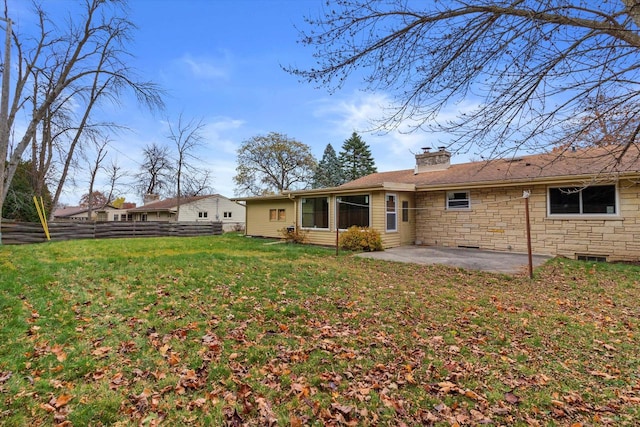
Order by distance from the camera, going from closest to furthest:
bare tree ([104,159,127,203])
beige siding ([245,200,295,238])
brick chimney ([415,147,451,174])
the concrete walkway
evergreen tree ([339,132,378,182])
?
1. the concrete walkway
2. brick chimney ([415,147,451,174])
3. beige siding ([245,200,295,238])
4. bare tree ([104,159,127,203])
5. evergreen tree ([339,132,378,182])

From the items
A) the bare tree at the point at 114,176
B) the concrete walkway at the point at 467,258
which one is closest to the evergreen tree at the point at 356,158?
the bare tree at the point at 114,176

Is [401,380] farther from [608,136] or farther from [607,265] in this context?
[607,265]

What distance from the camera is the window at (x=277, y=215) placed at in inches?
650

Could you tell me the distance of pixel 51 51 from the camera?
14.0 m

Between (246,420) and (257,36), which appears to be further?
(257,36)

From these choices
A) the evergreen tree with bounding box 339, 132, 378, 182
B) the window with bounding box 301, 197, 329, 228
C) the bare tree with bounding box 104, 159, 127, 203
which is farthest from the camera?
the evergreen tree with bounding box 339, 132, 378, 182

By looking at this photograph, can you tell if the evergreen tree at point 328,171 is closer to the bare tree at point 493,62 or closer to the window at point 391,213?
the window at point 391,213

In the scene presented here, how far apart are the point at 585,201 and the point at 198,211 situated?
3016 centimetres

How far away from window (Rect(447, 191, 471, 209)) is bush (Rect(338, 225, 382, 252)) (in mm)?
3263

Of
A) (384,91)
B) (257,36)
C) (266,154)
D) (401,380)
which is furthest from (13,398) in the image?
(266,154)

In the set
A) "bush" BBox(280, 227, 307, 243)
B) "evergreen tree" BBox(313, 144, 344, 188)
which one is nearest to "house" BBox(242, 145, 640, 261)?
"bush" BBox(280, 227, 307, 243)

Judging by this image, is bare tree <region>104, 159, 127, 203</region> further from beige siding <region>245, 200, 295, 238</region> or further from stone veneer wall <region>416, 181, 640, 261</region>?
stone veneer wall <region>416, 181, 640, 261</region>

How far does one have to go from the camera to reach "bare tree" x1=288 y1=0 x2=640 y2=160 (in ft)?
10.0

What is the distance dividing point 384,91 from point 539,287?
521cm
